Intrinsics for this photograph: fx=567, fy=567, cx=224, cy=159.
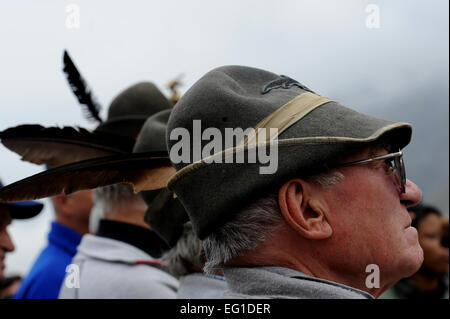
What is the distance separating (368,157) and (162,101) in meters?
2.33

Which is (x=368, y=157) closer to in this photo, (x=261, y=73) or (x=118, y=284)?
(x=261, y=73)

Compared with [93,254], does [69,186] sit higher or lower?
higher

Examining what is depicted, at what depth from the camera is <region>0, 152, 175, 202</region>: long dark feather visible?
228 centimetres

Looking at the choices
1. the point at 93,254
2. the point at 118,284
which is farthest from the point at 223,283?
the point at 93,254

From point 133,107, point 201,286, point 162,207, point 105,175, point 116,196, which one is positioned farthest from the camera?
point 133,107

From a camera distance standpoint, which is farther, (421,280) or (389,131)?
(421,280)

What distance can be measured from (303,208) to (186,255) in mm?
1234

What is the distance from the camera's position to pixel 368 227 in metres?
1.71

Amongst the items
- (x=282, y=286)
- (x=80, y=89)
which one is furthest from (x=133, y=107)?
(x=282, y=286)

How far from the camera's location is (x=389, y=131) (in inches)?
70.1

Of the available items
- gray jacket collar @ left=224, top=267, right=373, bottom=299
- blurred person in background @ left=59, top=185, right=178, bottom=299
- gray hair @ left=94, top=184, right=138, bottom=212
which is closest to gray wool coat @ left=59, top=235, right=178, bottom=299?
blurred person in background @ left=59, top=185, right=178, bottom=299

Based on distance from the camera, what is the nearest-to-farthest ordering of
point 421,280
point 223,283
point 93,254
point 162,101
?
point 223,283 → point 93,254 → point 162,101 → point 421,280

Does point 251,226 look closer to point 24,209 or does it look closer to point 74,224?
point 24,209

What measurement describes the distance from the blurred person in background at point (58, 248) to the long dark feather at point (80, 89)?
678 mm
